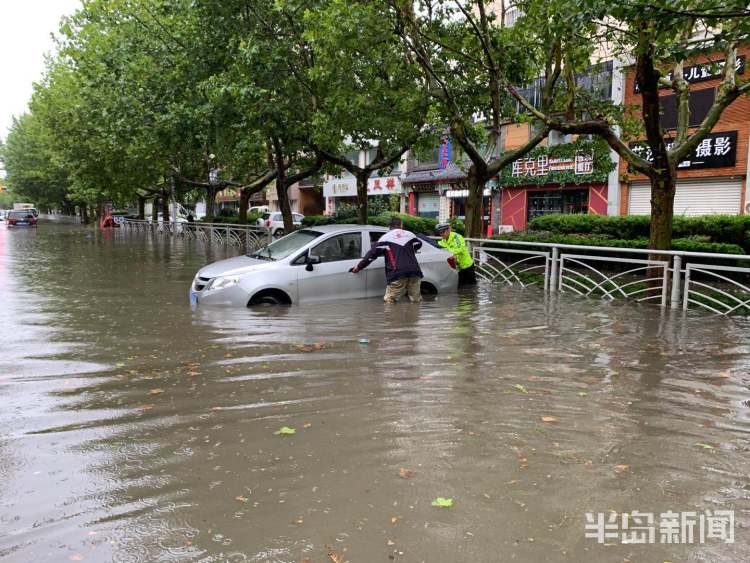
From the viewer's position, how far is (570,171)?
25.5 meters

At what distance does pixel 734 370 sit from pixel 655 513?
131 inches

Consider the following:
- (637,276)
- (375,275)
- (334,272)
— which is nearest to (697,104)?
(637,276)

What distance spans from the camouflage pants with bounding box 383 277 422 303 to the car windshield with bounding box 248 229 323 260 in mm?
1343

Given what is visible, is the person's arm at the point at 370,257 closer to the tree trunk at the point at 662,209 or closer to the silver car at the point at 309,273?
the silver car at the point at 309,273

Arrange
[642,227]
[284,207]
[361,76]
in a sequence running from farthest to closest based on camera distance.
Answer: [284,207], [642,227], [361,76]

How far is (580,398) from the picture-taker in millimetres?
4754

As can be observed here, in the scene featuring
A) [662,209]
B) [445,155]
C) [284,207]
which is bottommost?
[662,209]

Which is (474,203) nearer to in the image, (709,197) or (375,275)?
(375,275)

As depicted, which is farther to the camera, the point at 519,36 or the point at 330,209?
the point at 330,209

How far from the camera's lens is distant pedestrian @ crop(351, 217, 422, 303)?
8.78m

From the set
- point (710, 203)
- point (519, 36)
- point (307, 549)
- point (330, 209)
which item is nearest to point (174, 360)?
point (307, 549)

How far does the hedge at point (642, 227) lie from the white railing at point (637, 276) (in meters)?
A: 2.15

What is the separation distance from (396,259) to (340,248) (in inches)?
36.2

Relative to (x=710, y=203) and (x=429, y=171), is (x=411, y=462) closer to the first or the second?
(x=710, y=203)
